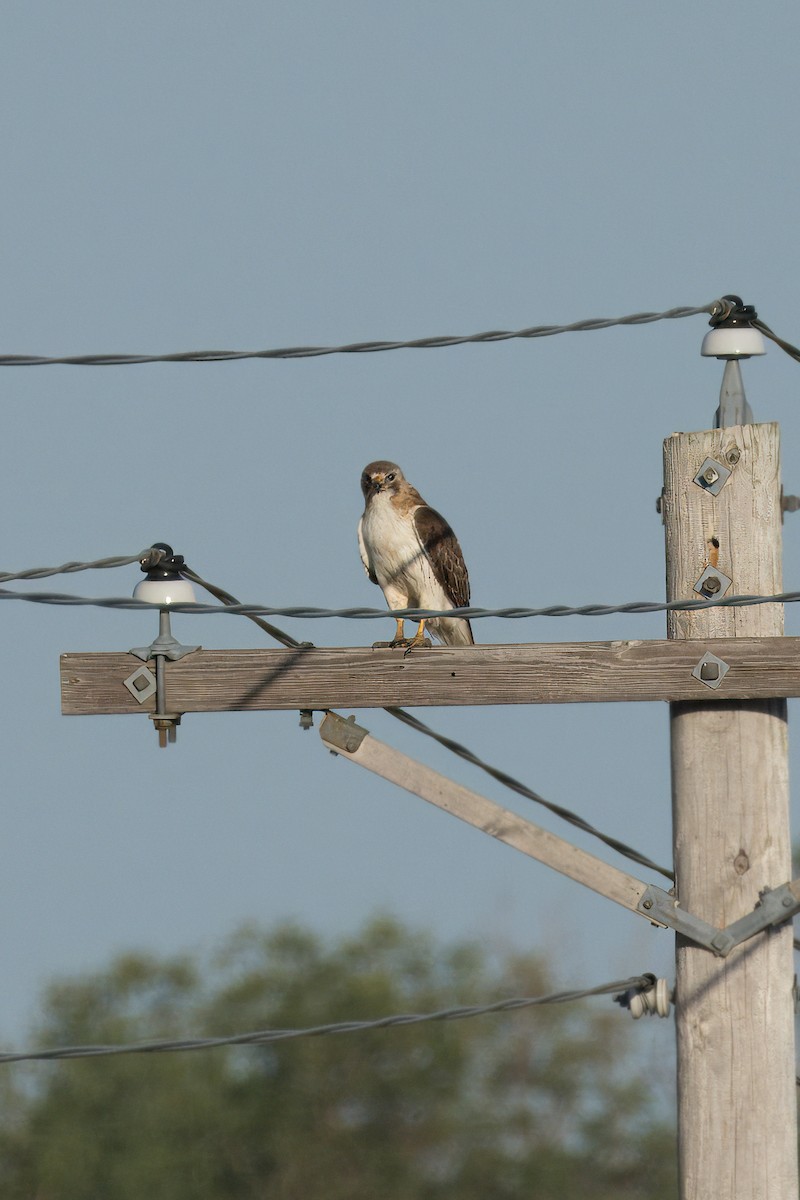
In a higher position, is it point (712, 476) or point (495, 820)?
point (712, 476)

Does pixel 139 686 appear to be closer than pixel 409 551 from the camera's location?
Yes

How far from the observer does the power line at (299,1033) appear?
232 inches

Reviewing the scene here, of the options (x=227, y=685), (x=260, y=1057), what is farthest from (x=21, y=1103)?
(x=227, y=685)

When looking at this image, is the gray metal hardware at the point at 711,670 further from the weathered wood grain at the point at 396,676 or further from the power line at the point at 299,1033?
the power line at the point at 299,1033

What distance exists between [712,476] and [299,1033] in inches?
86.5

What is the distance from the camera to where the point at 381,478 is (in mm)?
9547

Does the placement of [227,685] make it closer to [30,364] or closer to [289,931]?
[30,364]

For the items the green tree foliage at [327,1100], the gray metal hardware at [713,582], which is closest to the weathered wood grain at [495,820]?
the gray metal hardware at [713,582]

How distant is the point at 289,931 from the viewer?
131 ft

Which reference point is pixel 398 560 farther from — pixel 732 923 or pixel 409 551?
pixel 732 923

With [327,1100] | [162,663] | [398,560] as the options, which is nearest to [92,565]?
[162,663]

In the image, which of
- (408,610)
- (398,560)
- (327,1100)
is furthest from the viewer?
(327,1100)

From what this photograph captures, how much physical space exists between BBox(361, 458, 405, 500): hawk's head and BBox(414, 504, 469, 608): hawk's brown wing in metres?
0.18

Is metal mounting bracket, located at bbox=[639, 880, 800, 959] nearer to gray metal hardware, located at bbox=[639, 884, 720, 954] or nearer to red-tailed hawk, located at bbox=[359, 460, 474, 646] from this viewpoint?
gray metal hardware, located at bbox=[639, 884, 720, 954]
